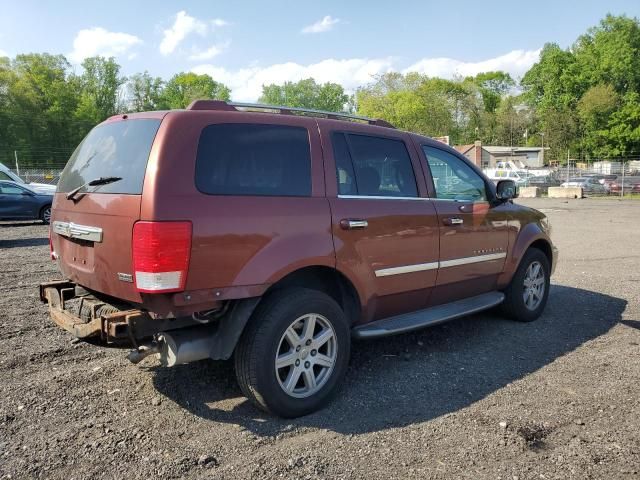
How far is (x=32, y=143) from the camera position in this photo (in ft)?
196

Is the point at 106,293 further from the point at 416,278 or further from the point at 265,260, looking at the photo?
the point at 416,278

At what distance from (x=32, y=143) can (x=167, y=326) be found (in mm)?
65321

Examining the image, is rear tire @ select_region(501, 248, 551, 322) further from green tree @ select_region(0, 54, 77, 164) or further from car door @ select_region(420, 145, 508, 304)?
green tree @ select_region(0, 54, 77, 164)

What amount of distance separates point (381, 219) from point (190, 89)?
9966cm

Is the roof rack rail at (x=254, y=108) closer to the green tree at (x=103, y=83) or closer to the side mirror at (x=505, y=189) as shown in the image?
the side mirror at (x=505, y=189)

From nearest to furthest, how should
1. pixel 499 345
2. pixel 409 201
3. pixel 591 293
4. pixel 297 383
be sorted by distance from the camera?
pixel 297 383 → pixel 409 201 → pixel 499 345 → pixel 591 293

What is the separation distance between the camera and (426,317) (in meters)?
4.57

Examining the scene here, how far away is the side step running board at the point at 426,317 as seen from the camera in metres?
4.14

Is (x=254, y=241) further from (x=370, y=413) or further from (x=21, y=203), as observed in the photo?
(x=21, y=203)

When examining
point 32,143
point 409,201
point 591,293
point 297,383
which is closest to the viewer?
point 297,383

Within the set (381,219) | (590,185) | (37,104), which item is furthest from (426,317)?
(37,104)

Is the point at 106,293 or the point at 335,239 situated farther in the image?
the point at 335,239

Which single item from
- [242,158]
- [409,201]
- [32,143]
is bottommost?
[409,201]

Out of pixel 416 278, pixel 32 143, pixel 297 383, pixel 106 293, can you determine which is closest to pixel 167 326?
pixel 106 293
